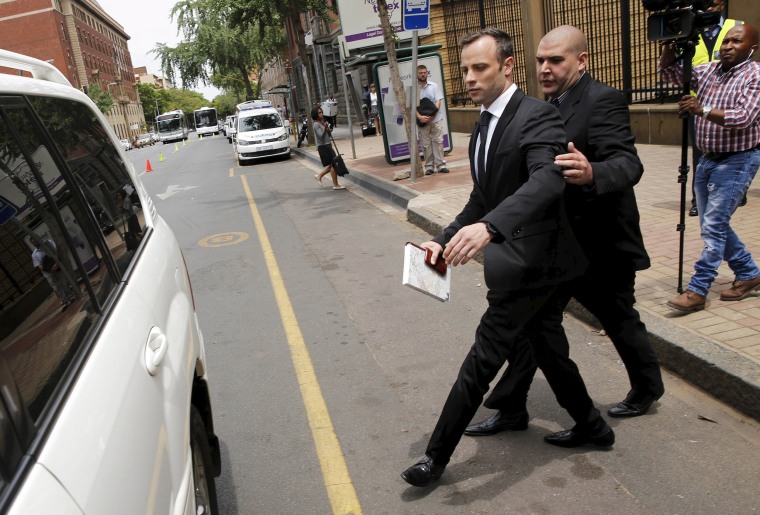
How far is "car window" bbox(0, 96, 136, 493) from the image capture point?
1.54 m

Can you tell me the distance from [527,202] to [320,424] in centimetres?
201

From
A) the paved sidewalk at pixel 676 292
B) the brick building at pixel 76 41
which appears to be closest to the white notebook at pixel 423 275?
the paved sidewalk at pixel 676 292

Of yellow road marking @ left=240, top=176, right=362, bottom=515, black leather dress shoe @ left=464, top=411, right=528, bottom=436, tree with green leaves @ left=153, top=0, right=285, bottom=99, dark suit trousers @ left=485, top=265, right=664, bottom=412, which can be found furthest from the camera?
tree with green leaves @ left=153, top=0, right=285, bottom=99

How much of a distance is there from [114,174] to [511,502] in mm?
2267

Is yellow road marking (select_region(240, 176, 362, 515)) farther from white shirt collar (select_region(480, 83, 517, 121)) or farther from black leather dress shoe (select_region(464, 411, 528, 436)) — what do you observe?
white shirt collar (select_region(480, 83, 517, 121))

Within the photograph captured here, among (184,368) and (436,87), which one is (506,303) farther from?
(436,87)

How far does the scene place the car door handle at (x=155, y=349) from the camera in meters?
2.01

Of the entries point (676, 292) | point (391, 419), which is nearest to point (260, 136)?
point (676, 292)

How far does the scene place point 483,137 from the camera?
3.09m

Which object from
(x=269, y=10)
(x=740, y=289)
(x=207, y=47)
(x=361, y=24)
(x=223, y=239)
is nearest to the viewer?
(x=740, y=289)

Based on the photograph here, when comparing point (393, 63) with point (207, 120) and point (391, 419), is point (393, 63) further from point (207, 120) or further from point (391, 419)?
point (207, 120)

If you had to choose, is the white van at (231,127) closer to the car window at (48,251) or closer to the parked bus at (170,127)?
the parked bus at (170,127)

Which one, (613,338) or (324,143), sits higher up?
(324,143)

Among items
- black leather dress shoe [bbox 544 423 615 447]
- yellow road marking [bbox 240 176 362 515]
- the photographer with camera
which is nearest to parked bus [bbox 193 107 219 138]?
the photographer with camera
